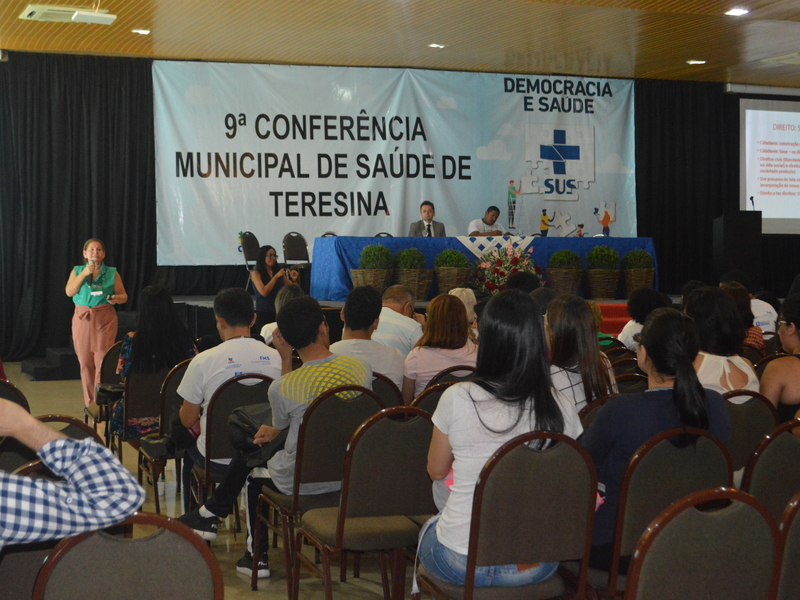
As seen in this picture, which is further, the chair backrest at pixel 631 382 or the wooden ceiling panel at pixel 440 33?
the wooden ceiling panel at pixel 440 33

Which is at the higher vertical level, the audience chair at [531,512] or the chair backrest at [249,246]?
the chair backrest at [249,246]

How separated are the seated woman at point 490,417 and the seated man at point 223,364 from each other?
1430 millimetres

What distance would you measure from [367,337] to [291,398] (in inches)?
40.1

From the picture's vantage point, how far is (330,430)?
2.66m

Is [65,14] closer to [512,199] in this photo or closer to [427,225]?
[427,225]

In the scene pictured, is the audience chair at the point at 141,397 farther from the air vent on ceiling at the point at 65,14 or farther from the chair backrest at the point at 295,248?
the chair backrest at the point at 295,248

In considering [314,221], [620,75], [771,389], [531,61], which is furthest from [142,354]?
[620,75]

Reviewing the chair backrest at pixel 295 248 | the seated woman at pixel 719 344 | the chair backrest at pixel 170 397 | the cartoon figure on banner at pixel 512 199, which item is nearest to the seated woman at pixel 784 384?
the seated woman at pixel 719 344

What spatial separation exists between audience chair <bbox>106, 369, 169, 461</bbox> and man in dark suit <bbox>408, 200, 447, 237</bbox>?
19.5 feet

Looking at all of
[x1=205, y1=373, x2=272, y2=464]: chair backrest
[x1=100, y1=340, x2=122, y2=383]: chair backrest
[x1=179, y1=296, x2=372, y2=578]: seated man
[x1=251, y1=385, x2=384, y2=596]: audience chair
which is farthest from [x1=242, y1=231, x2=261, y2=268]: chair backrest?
[x1=251, y1=385, x2=384, y2=596]: audience chair

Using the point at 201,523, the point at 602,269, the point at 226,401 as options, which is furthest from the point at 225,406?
the point at 602,269

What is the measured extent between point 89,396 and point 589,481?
535 cm

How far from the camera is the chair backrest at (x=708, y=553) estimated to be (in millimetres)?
1594

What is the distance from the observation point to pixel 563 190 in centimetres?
1115
